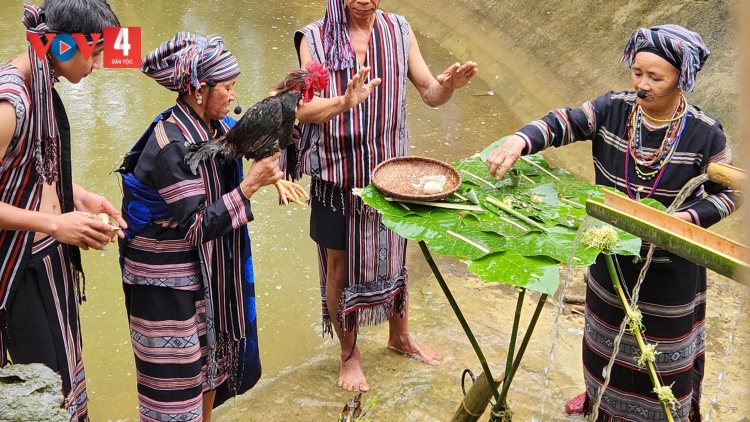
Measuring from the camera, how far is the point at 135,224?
3051 millimetres

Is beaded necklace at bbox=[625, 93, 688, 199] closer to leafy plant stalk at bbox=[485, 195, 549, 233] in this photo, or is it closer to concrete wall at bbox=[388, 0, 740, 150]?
leafy plant stalk at bbox=[485, 195, 549, 233]

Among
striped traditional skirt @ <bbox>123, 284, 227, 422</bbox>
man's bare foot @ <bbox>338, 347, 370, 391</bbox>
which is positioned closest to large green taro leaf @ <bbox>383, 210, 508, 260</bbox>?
striped traditional skirt @ <bbox>123, 284, 227, 422</bbox>

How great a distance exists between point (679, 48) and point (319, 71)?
142cm

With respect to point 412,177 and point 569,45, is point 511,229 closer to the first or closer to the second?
point 412,177

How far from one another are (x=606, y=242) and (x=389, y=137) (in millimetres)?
1519

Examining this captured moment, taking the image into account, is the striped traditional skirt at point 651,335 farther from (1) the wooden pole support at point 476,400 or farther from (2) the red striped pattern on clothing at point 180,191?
(2) the red striped pattern on clothing at point 180,191

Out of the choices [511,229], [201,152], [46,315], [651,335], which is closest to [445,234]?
[511,229]

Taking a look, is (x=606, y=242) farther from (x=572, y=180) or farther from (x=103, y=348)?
(x=103, y=348)

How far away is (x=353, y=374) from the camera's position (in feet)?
12.9

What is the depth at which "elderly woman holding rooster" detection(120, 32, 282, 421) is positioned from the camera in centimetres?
292

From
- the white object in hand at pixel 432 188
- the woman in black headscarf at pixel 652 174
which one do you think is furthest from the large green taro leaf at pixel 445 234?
the woman in black headscarf at pixel 652 174

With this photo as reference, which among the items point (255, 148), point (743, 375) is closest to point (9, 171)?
point (255, 148)

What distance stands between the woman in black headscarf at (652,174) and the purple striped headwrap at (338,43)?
0.97 metres

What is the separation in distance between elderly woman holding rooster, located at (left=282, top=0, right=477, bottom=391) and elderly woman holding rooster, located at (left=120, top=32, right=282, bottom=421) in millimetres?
530
